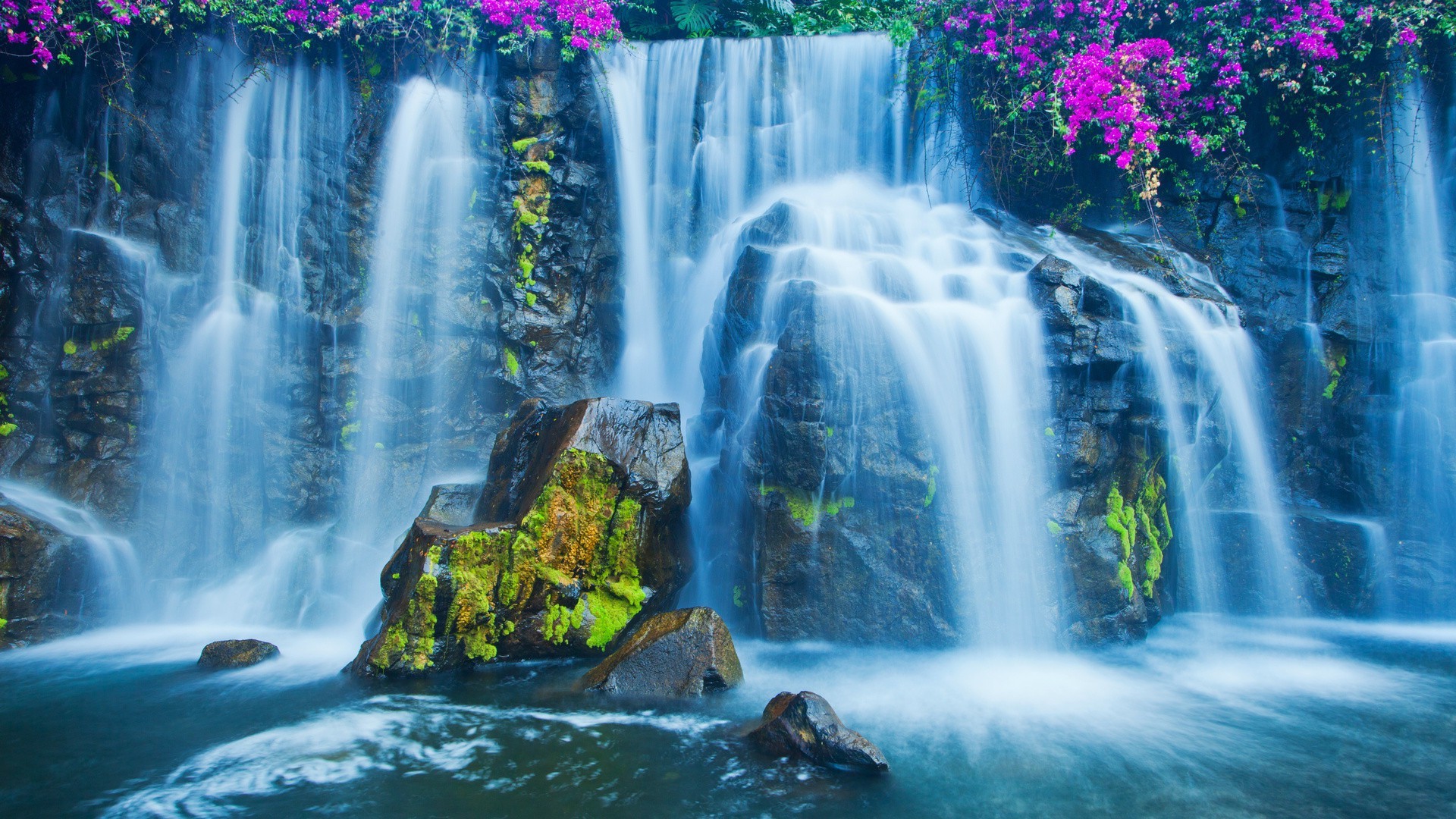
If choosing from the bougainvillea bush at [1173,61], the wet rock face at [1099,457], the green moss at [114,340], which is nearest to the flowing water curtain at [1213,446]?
the wet rock face at [1099,457]

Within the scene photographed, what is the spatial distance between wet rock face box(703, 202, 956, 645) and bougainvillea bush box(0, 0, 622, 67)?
6.24 metres

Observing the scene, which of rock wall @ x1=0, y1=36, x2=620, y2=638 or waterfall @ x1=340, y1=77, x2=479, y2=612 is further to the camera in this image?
waterfall @ x1=340, y1=77, x2=479, y2=612

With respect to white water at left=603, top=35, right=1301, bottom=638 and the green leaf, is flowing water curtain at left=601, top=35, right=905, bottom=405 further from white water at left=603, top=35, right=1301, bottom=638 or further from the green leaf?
the green leaf

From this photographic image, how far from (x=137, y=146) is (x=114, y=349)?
2.75 metres

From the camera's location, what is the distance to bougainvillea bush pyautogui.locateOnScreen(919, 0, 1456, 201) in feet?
26.6

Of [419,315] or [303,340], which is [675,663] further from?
[303,340]

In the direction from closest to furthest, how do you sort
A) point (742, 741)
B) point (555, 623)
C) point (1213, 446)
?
point (742, 741), point (555, 623), point (1213, 446)

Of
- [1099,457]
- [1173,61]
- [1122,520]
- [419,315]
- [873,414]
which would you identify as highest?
[1173,61]

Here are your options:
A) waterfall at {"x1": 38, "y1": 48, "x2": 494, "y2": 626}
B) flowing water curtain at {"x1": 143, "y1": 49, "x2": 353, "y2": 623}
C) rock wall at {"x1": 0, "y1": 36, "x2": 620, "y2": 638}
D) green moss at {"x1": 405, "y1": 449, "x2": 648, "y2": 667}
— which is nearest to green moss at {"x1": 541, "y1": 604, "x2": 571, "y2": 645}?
green moss at {"x1": 405, "y1": 449, "x2": 648, "y2": 667}

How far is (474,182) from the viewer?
9.83 metres

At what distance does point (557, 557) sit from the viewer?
228 inches

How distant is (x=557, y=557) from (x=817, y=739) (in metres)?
2.67

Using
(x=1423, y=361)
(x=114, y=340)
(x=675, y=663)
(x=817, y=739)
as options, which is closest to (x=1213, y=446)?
(x=1423, y=361)

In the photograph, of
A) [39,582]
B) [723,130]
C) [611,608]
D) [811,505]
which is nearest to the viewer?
[611,608]
